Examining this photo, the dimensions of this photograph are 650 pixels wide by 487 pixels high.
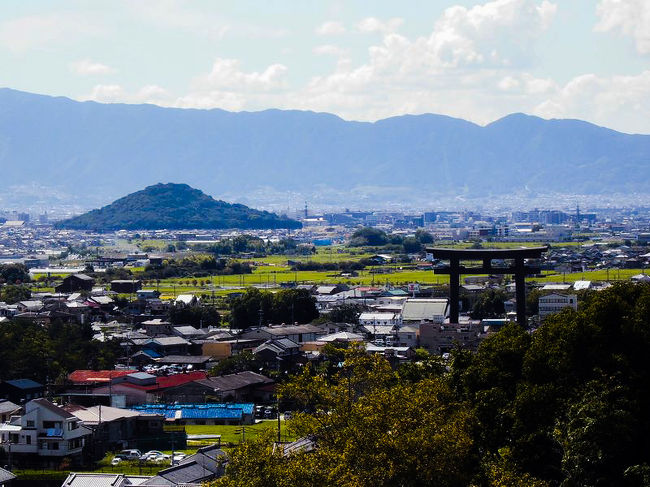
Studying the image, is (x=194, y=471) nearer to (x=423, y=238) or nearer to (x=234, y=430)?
(x=234, y=430)

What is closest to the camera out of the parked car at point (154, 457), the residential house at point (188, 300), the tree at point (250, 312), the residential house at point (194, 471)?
the residential house at point (194, 471)

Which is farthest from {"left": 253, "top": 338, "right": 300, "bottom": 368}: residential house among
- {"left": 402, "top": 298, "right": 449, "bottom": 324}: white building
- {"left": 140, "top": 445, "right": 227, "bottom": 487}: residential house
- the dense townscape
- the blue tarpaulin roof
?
{"left": 140, "top": 445, "right": 227, "bottom": 487}: residential house

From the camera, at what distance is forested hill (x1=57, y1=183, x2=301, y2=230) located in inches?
5344

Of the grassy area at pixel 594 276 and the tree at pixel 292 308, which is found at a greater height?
the tree at pixel 292 308

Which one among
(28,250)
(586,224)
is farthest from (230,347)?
(586,224)

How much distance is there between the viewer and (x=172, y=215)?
13612cm

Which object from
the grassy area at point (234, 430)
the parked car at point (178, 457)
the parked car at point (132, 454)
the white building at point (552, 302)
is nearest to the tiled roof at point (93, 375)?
the grassy area at point (234, 430)

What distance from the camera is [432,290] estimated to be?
181ft

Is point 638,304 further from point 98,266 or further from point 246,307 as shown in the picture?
point 98,266

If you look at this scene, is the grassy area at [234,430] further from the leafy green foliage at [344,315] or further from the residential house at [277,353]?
the leafy green foliage at [344,315]

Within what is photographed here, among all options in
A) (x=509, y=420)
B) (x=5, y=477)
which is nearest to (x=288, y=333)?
(x=5, y=477)

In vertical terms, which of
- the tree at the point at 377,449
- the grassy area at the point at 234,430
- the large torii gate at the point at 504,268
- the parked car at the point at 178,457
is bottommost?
the grassy area at the point at 234,430

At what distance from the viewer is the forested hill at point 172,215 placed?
136m

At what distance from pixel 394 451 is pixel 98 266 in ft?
221
